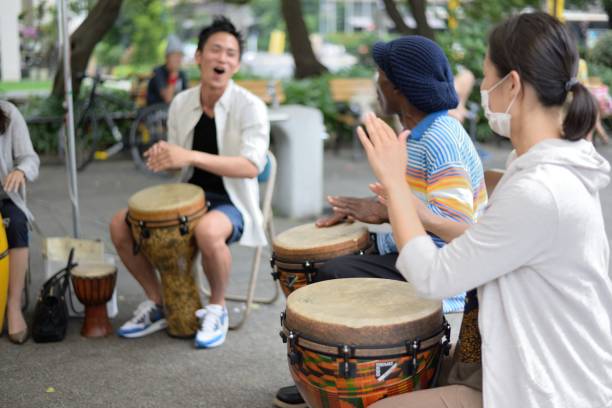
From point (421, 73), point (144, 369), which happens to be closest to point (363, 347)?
point (421, 73)

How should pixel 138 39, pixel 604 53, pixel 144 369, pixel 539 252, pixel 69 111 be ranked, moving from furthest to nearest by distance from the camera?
pixel 138 39
pixel 604 53
pixel 69 111
pixel 144 369
pixel 539 252

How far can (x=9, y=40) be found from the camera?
5945mm

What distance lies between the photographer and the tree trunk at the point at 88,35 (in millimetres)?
9727

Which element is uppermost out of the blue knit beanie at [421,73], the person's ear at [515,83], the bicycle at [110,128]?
the person's ear at [515,83]

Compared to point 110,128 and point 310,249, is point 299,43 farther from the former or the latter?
point 310,249

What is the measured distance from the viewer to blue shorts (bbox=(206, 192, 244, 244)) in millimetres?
4223

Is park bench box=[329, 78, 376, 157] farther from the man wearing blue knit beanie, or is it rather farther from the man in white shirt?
the man wearing blue knit beanie

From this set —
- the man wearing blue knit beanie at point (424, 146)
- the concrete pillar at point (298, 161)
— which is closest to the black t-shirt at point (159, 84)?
the concrete pillar at point (298, 161)

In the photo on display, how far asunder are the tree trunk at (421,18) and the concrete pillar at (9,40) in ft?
22.1

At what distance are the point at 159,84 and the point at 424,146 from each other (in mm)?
7119

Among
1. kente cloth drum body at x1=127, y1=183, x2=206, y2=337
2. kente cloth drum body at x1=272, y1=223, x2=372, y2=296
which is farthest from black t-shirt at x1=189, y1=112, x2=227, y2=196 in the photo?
kente cloth drum body at x1=272, y1=223, x2=372, y2=296

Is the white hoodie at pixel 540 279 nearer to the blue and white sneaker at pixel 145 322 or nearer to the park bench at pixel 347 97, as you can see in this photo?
the blue and white sneaker at pixel 145 322

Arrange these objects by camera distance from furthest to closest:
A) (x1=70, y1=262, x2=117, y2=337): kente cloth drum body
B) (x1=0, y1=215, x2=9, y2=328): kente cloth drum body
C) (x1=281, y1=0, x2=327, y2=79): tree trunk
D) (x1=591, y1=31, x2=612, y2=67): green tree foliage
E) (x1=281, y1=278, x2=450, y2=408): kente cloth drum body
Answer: (x1=591, y1=31, x2=612, y2=67): green tree foliage
(x1=281, y1=0, x2=327, y2=79): tree trunk
(x1=70, y1=262, x2=117, y2=337): kente cloth drum body
(x1=0, y1=215, x2=9, y2=328): kente cloth drum body
(x1=281, y1=278, x2=450, y2=408): kente cloth drum body

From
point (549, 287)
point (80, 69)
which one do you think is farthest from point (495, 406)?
point (80, 69)
